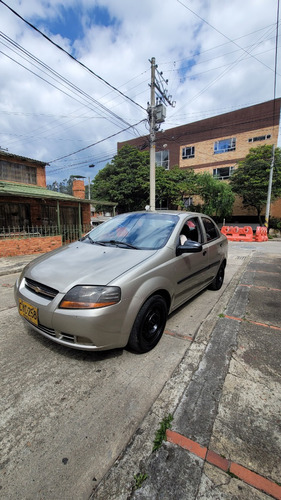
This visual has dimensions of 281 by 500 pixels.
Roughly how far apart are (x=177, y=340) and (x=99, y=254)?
1.40 metres

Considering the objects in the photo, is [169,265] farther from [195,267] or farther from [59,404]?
[59,404]

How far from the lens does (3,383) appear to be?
195 cm

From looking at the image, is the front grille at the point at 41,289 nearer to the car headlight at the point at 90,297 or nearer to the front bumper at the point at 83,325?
the front bumper at the point at 83,325

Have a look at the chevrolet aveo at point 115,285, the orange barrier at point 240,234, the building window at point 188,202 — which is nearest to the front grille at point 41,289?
the chevrolet aveo at point 115,285

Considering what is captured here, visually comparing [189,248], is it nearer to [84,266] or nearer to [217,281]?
[84,266]

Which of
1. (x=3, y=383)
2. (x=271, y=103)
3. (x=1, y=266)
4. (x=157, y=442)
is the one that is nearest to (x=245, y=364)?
(x=157, y=442)

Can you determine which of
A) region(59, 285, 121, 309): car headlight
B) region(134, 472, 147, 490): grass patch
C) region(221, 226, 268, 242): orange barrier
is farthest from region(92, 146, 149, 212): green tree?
region(134, 472, 147, 490): grass patch

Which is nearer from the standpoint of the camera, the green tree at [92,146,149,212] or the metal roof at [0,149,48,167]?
the metal roof at [0,149,48,167]

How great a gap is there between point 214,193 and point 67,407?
20682 mm

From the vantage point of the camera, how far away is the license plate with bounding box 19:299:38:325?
6.99 ft

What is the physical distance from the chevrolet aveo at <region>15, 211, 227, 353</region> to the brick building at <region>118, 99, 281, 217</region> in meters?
19.5

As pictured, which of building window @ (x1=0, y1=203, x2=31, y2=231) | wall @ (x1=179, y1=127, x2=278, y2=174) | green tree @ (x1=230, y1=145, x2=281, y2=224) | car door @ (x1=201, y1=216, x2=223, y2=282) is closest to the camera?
car door @ (x1=201, y1=216, x2=223, y2=282)

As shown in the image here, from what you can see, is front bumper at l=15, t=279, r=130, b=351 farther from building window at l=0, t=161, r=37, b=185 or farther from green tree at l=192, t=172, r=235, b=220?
green tree at l=192, t=172, r=235, b=220

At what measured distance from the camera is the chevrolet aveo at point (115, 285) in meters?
1.94
